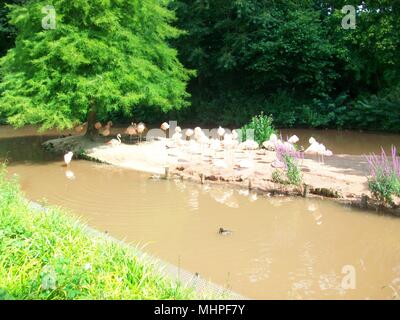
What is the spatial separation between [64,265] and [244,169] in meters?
6.81

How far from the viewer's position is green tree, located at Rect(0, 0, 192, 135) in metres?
12.9

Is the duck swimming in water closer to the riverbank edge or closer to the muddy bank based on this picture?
the riverbank edge

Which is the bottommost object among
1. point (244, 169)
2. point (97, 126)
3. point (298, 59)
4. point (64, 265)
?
point (64, 265)

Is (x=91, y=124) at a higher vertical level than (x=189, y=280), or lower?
higher

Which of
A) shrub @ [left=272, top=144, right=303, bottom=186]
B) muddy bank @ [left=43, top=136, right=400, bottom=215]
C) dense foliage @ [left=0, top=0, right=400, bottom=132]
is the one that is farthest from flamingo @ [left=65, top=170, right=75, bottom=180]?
dense foliage @ [left=0, top=0, right=400, bottom=132]

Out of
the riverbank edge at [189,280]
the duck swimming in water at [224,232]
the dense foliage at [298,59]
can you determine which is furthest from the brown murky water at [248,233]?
the dense foliage at [298,59]

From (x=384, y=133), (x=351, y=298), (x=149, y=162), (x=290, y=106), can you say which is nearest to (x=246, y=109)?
(x=290, y=106)

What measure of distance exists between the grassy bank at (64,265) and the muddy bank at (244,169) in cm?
489

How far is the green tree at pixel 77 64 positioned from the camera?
12867 millimetres

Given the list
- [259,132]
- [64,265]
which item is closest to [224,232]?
[64,265]

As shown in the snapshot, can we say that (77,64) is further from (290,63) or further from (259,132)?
(290,63)

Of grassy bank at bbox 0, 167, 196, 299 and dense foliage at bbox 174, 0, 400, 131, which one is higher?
dense foliage at bbox 174, 0, 400, 131

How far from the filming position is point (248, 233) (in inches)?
295

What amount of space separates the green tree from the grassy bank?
736cm
